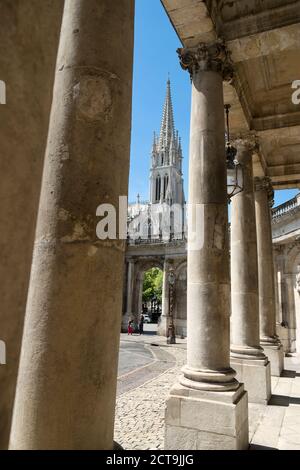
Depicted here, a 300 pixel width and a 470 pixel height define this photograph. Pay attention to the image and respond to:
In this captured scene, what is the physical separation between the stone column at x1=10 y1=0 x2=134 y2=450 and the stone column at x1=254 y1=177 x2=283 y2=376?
11579 millimetres

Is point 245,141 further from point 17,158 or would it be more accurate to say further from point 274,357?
Answer: point 17,158

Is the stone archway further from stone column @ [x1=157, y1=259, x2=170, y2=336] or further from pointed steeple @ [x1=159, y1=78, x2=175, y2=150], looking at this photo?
pointed steeple @ [x1=159, y1=78, x2=175, y2=150]

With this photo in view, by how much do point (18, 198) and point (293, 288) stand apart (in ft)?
89.1

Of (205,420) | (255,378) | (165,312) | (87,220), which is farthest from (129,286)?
(87,220)

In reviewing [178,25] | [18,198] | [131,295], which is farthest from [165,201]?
[18,198]

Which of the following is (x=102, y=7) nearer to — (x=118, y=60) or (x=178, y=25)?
(x=118, y=60)

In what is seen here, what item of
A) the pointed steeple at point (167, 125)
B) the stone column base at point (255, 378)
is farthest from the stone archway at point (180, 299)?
the pointed steeple at point (167, 125)

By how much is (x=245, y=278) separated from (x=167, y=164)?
9518cm

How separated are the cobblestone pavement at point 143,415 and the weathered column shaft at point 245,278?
3.03 meters

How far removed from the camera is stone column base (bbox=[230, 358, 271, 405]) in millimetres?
9055

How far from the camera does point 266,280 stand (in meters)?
14.0

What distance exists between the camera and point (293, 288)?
25.8 meters

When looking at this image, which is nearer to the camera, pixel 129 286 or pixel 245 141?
pixel 245 141

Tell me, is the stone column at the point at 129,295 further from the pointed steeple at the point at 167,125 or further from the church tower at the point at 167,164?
the pointed steeple at the point at 167,125
